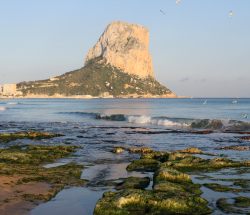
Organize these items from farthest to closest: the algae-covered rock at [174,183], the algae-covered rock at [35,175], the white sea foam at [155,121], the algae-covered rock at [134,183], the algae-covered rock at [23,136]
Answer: the white sea foam at [155,121]
the algae-covered rock at [23,136]
the algae-covered rock at [134,183]
the algae-covered rock at [35,175]
the algae-covered rock at [174,183]

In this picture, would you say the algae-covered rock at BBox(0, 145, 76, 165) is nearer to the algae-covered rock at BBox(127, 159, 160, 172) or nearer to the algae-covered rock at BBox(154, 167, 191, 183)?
the algae-covered rock at BBox(127, 159, 160, 172)

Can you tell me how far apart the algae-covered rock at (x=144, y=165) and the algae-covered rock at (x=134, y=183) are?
3633 millimetres

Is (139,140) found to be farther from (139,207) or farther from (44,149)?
(139,207)

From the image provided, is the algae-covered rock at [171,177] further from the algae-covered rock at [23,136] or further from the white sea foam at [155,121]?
the white sea foam at [155,121]

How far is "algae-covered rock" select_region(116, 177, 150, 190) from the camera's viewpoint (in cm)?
1720

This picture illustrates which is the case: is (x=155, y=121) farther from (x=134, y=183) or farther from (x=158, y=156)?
(x=134, y=183)

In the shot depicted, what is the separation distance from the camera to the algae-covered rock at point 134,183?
17.2 meters

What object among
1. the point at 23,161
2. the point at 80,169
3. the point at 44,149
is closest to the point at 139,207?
the point at 80,169

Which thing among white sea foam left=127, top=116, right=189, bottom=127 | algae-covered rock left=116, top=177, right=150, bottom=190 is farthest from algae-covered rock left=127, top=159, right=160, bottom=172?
white sea foam left=127, top=116, right=189, bottom=127

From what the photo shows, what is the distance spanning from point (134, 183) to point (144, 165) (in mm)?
5747

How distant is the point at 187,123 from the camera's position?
6912 cm

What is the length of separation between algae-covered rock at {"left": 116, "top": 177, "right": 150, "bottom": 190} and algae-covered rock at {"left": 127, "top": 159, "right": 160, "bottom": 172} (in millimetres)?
3633

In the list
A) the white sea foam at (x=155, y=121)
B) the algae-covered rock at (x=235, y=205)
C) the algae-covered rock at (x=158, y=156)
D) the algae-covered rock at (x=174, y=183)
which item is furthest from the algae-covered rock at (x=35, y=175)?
the white sea foam at (x=155, y=121)

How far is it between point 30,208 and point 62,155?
1417 centimetres
